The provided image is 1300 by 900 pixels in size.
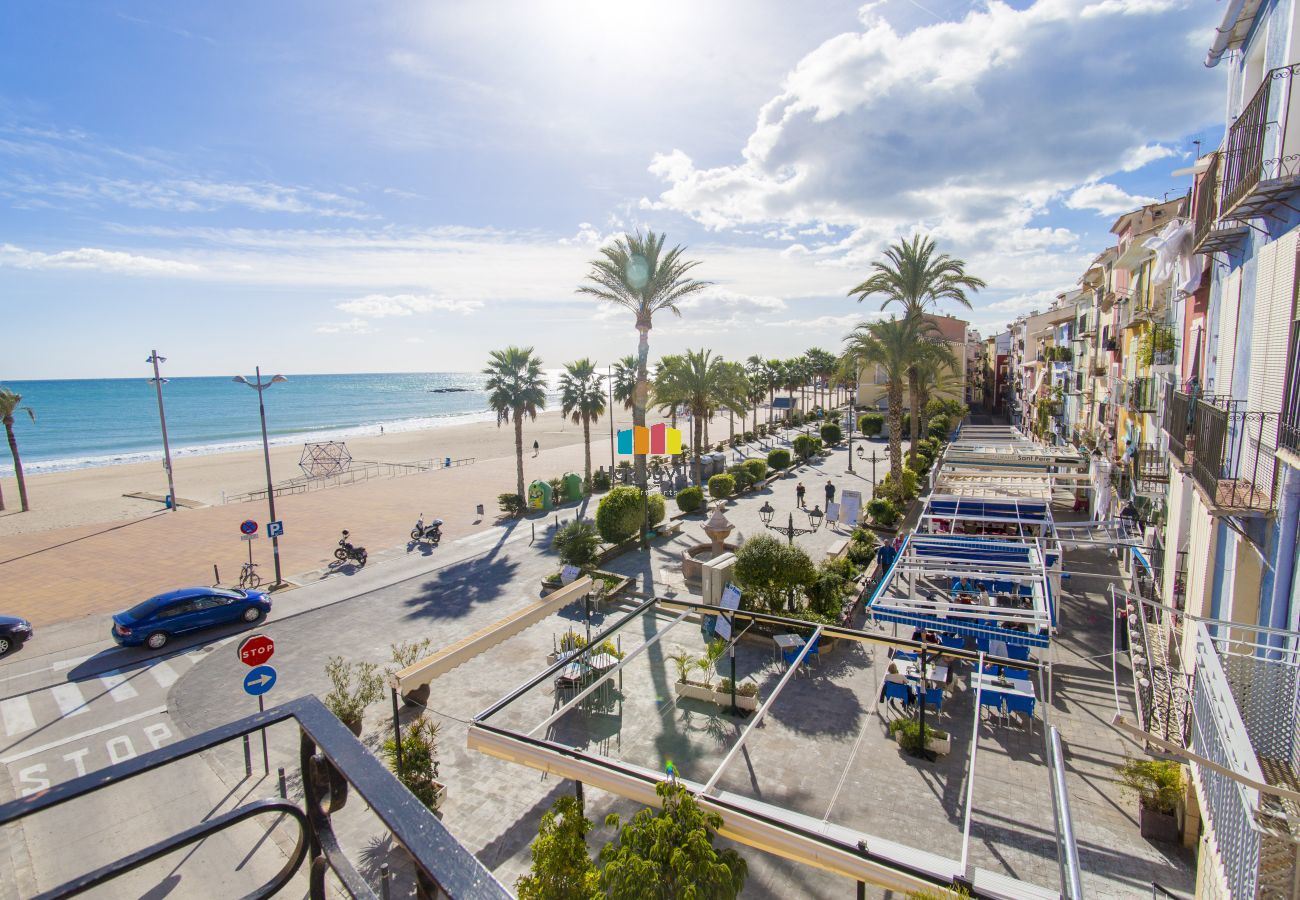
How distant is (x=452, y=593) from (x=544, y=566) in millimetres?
3569

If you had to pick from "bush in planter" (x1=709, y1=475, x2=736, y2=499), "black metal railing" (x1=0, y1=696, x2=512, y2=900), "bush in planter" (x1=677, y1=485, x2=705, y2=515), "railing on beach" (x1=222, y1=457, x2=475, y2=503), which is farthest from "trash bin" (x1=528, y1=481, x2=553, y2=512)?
"black metal railing" (x1=0, y1=696, x2=512, y2=900)

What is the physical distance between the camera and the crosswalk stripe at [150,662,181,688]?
1559 centimetres

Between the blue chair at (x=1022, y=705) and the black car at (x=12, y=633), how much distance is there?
77.8 ft

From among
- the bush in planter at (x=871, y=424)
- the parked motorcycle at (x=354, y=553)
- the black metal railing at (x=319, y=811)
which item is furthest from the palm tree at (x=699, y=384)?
the black metal railing at (x=319, y=811)

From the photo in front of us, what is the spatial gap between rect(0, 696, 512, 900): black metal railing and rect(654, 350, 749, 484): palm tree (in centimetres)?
3501

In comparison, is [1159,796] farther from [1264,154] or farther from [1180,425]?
[1264,154]

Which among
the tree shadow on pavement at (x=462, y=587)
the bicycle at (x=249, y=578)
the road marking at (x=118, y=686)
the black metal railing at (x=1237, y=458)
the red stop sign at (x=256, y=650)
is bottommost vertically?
the road marking at (x=118, y=686)

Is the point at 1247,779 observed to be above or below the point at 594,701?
above

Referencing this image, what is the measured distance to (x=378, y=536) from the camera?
29.0 metres

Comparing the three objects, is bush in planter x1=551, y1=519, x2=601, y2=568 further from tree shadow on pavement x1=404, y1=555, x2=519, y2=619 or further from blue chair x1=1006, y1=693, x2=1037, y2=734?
blue chair x1=1006, y1=693, x2=1037, y2=734

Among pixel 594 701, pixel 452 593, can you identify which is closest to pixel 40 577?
pixel 452 593

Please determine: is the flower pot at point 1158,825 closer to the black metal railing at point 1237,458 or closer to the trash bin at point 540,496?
the black metal railing at point 1237,458

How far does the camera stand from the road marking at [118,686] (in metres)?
14.9

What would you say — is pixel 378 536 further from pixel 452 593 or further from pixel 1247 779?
pixel 1247 779
